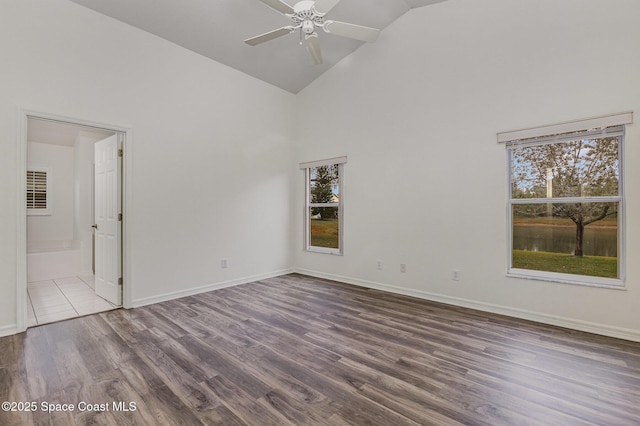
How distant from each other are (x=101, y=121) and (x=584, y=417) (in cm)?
498

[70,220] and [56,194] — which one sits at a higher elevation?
[56,194]

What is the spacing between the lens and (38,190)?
625 centimetres

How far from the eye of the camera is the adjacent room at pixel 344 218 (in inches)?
82.5

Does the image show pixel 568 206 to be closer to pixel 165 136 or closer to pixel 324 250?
pixel 324 250

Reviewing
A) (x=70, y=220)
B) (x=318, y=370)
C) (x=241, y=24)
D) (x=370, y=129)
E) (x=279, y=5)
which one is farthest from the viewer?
(x=70, y=220)

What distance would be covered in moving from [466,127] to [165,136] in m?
3.91

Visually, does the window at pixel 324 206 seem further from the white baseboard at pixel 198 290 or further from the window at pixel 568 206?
the window at pixel 568 206

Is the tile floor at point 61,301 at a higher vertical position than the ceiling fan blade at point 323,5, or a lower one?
lower

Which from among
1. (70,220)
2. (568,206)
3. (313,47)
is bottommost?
(70,220)

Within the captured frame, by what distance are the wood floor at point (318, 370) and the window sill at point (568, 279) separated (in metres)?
0.49

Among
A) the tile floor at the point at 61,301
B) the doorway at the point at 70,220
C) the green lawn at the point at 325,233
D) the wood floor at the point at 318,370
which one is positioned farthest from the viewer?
the green lawn at the point at 325,233

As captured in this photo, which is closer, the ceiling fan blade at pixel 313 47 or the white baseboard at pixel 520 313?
the white baseboard at pixel 520 313

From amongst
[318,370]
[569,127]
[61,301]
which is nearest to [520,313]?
[569,127]

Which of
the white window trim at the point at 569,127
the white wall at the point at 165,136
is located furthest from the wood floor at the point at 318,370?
the white window trim at the point at 569,127
